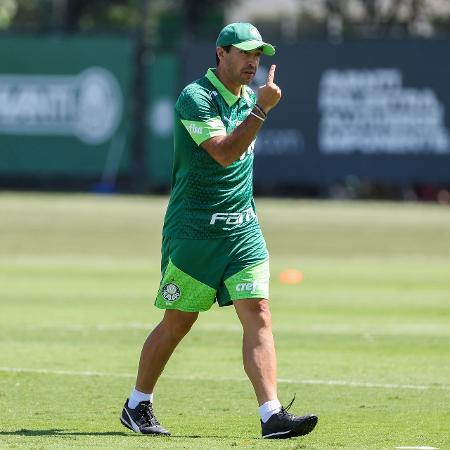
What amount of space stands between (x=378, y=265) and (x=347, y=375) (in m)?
12.7

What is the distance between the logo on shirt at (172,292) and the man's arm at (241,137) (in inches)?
30.9

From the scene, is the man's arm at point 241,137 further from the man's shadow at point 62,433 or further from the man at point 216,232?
the man's shadow at point 62,433

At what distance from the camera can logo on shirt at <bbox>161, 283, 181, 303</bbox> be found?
27.2ft

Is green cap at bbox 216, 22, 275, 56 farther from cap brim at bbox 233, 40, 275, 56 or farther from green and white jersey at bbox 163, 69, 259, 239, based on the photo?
green and white jersey at bbox 163, 69, 259, 239

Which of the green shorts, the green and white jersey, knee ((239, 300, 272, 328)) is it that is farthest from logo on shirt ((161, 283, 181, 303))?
knee ((239, 300, 272, 328))

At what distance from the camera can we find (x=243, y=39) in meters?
8.05

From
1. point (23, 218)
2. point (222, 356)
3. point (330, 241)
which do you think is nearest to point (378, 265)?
point (330, 241)

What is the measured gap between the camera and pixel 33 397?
9805 mm

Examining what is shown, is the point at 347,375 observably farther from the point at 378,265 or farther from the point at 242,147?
the point at 378,265

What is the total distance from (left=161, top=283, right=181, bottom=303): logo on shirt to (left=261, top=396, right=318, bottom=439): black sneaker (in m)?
0.86

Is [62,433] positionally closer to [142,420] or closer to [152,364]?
[142,420]

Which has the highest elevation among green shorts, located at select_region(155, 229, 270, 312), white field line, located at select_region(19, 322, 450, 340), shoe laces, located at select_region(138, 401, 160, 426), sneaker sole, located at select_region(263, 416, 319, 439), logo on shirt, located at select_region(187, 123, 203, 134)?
logo on shirt, located at select_region(187, 123, 203, 134)

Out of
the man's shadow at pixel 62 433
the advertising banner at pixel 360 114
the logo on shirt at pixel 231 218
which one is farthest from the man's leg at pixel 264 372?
the advertising banner at pixel 360 114

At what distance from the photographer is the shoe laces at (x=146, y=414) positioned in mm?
8414
